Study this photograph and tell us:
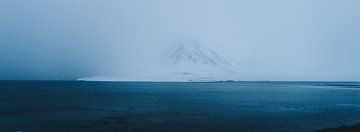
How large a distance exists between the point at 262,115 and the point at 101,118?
63.3 feet

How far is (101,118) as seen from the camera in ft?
167

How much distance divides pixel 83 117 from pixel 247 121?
18.2 meters

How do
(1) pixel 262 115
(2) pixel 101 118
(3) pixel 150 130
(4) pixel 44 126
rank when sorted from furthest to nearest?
(1) pixel 262 115 → (2) pixel 101 118 → (4) pixel 44 126 → (3) pixel 150 130

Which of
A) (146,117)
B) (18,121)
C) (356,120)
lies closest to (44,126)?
(18,121)

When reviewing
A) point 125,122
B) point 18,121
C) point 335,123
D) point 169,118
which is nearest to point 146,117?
point 169,118

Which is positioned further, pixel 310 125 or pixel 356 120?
pixel 356 120

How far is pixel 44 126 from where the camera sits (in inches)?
1719

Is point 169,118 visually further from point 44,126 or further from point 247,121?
point 44,126

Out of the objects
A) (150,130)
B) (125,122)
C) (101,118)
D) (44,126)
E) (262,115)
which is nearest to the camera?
(150,130)

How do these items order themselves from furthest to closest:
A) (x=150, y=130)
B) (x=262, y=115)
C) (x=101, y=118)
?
(x=262, y=115) → (x=101, y=118) → (x=150, y=130)

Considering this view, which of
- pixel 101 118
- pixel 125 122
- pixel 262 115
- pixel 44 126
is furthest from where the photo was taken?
pixel 262 115

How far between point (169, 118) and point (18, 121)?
1584 centimetres

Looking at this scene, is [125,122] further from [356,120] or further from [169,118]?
[356,120]

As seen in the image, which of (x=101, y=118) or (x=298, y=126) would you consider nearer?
(x=298, y=126)
